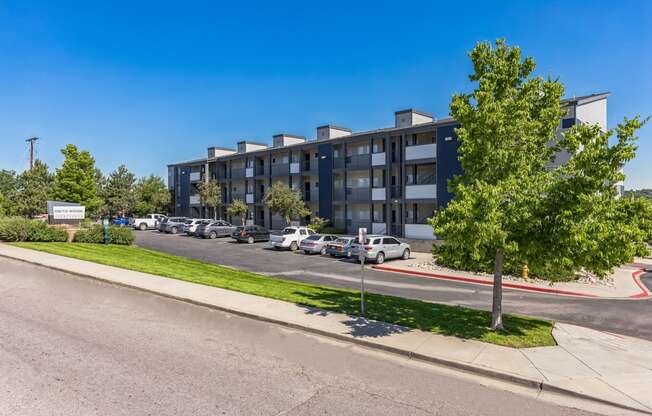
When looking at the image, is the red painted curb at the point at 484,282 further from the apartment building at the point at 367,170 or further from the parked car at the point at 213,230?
the parked car at the point at 213,230

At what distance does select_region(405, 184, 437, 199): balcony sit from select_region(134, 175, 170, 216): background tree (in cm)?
3764

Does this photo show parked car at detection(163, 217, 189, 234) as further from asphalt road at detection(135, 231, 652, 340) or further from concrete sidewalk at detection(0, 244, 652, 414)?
concrete sidewalk at detection(0, 244, 652, 414)

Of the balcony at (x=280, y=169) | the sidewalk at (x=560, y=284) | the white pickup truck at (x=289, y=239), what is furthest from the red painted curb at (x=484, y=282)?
the balcony at (x=280, y=169)

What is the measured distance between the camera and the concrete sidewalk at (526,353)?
21.2 feet

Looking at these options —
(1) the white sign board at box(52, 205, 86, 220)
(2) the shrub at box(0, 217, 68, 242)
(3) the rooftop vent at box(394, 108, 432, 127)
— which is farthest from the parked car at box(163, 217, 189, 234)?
(3) the rooftop vent at box(394, 108, 432, 127)

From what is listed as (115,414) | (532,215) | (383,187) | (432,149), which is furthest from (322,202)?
(115,414)

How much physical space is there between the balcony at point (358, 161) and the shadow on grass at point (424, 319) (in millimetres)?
22827

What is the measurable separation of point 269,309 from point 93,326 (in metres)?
3.94

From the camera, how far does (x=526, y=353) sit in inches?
310

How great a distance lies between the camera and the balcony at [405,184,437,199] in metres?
30.2

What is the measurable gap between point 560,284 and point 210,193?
126 ft

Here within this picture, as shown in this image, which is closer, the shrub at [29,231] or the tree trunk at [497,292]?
the tree trunk at [497,292]

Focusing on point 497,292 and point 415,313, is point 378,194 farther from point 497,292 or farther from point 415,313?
point 497,292

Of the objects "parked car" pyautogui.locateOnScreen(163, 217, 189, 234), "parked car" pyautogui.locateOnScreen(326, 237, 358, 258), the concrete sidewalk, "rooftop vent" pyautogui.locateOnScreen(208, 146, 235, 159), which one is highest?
"rooftop vent" pyautogui.locateOnScreen(208, 146, 235, 159)
